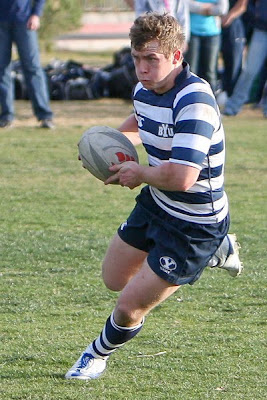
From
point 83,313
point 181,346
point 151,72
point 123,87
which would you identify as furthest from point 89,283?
point 123,87

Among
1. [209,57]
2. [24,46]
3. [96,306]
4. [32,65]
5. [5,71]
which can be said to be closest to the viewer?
[96,306]

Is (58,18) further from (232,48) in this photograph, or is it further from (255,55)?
(255,55)

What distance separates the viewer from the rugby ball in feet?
13.8

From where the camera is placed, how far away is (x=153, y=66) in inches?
153

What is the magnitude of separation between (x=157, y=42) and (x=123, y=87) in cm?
943

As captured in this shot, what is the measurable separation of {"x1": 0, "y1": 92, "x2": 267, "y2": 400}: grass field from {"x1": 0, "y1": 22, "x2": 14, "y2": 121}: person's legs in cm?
175

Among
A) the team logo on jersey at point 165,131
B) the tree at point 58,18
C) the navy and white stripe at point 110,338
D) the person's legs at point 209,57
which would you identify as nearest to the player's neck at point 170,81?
the team logo on jersey at point 165,131

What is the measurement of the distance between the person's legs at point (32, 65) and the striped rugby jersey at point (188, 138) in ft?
19.7

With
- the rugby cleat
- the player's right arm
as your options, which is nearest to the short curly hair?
the player's right arm

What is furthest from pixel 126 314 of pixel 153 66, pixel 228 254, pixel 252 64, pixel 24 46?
pixel 252 64

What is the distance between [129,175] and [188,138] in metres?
0.34

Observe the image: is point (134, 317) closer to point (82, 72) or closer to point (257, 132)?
point (257, 132)

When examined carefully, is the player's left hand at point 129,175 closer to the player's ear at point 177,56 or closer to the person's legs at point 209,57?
the player's ear at point 177,56

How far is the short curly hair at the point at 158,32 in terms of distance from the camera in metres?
3.86
